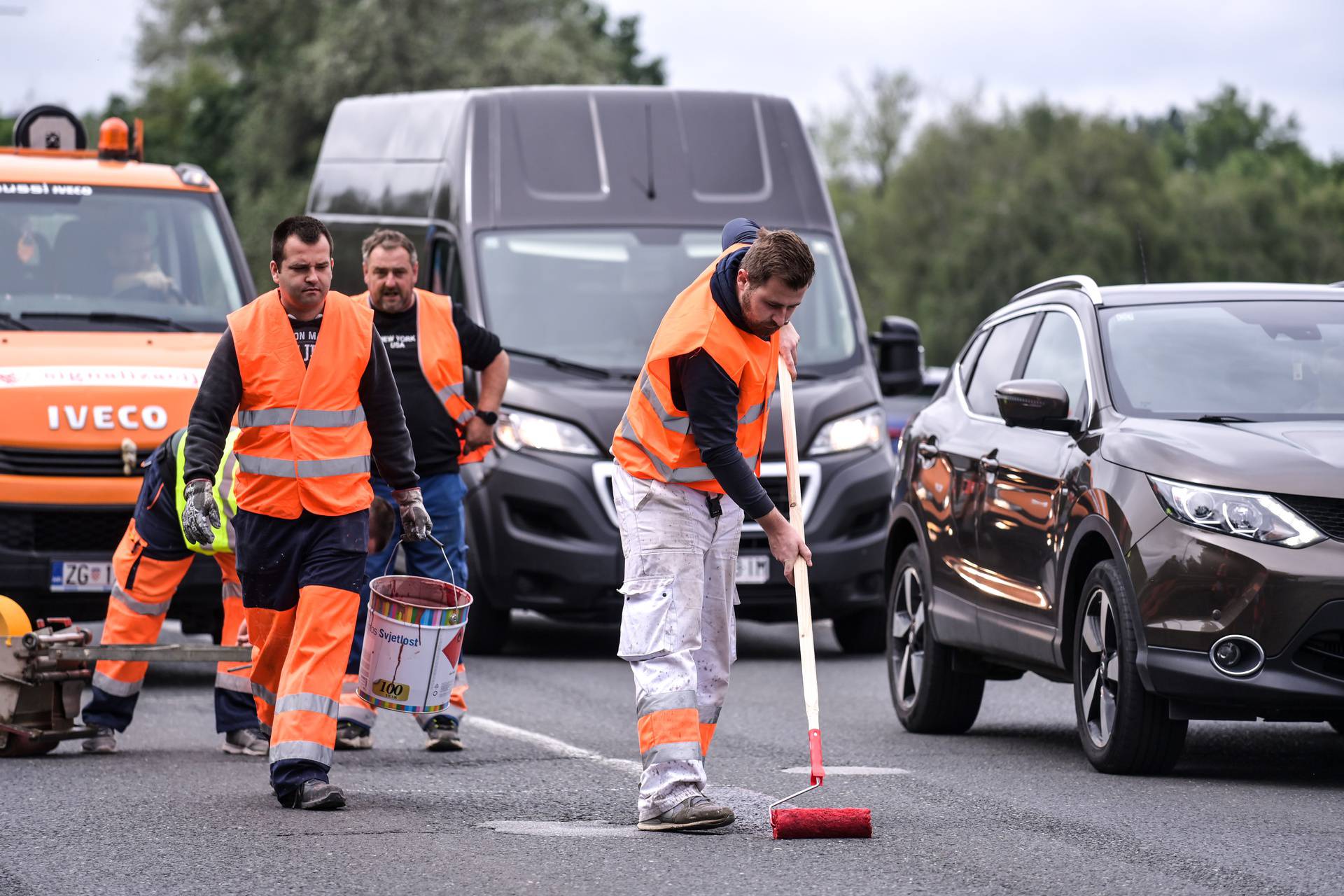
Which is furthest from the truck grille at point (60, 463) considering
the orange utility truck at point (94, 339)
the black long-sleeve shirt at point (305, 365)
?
the black long-sleeve shirt at point (305, 365)

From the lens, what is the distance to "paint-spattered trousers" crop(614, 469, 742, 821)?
23.2 feet

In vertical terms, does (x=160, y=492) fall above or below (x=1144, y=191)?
above

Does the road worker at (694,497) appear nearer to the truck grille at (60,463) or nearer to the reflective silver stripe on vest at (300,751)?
the reflective silver stripe on vest at (300,751)

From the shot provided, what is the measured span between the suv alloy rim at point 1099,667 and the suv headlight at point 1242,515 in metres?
0.52

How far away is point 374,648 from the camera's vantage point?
7898 millimetres

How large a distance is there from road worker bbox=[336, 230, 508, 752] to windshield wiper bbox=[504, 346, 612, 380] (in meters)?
3.04

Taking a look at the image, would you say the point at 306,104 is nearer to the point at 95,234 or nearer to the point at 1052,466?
the point at 95,234

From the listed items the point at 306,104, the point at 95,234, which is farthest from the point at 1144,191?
the point at 95,234

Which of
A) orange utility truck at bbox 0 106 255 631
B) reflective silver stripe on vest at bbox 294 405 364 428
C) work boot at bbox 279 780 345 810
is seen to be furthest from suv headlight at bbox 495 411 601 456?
work boot at bbox 279 780 345 810

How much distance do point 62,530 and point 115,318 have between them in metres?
1.30

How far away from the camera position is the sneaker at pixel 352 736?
942 cm

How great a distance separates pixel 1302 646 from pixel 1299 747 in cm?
183

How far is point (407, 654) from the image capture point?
7.86 meters

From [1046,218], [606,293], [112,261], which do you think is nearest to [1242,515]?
[606,293]
